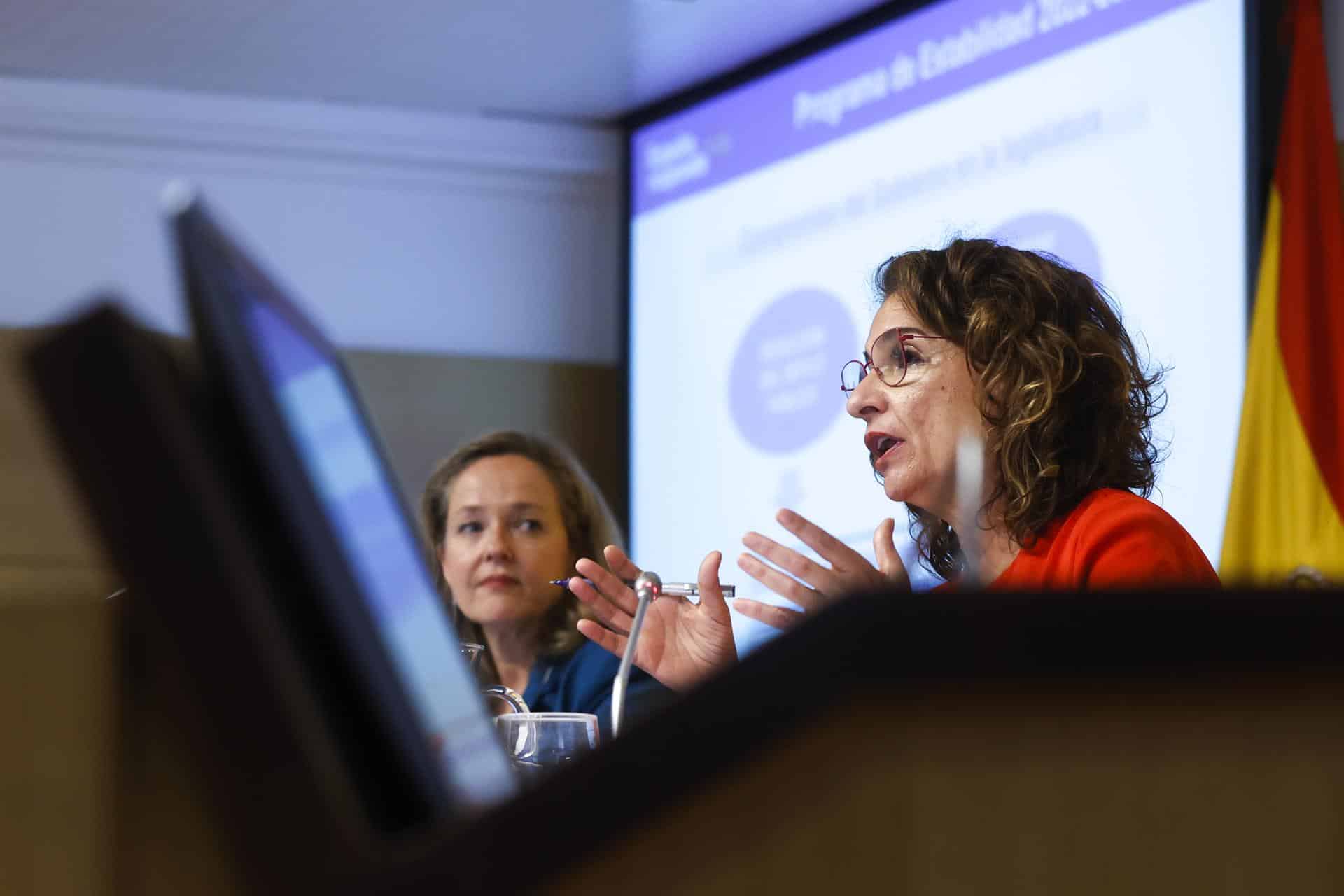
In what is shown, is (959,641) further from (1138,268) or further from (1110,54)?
(1110,54)

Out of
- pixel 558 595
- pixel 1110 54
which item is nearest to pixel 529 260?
pixel 1110 54

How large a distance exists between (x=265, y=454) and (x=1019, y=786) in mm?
292

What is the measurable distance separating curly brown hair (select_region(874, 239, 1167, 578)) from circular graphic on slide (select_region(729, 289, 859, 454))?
232 cm

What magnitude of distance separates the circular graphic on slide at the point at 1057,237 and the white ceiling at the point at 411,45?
97cm

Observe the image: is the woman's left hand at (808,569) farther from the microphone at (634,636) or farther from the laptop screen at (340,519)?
the laptop screen at (340,519)

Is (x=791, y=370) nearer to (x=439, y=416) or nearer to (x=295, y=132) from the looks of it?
(x=439, y=416)

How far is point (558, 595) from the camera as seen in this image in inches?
119

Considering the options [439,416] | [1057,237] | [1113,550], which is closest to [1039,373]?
[1113,550]

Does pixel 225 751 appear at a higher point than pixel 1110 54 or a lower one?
lower

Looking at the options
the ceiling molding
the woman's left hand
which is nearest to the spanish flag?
the woman's left hand

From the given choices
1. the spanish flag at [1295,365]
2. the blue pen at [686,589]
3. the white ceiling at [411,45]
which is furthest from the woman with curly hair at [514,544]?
the white ceiling at [411,45]

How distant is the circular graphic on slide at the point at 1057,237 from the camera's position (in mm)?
3795

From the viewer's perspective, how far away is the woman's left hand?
62.4 inches

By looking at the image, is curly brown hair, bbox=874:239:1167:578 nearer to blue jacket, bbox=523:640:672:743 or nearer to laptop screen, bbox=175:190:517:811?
blue jacket, bbox=523:640:672:743
